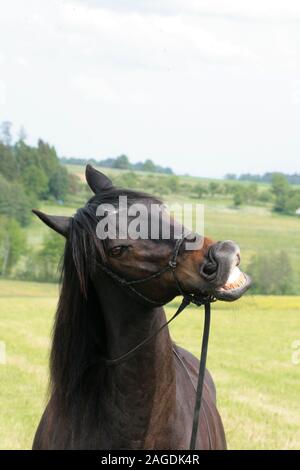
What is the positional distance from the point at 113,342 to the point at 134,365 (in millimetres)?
174

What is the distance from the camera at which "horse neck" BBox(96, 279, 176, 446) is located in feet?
17.3

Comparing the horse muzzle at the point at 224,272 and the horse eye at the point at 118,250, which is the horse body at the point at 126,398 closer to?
the horse eye at the point at 118,250

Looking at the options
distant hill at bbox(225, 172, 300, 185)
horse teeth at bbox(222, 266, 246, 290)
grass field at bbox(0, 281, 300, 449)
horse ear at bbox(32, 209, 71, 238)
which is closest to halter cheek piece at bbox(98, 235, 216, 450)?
horse teeth at bbox(222, 266, 246, 290)


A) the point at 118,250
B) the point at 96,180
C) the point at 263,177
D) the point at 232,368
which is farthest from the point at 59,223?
the point at 263,177

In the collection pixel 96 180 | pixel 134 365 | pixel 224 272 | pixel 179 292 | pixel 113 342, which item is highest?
pixel 96 180

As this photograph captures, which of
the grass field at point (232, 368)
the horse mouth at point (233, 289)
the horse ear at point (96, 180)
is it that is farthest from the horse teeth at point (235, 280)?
the horse ear at point (96, 180)

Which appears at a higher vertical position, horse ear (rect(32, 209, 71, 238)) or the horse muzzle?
horse ear (rect(32, 209, 71, 238))

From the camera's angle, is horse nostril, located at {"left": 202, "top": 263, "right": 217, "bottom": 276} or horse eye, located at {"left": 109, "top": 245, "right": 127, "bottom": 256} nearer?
horse nostril, located at {"left": 202, "top": 263, "right": 217, "bottom": 276}

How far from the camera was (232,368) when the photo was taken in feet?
58.5

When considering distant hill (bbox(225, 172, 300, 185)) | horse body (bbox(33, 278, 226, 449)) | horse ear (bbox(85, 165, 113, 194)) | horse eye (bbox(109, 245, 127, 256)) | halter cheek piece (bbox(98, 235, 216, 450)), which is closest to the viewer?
halter cheek piece (bbox(98, 235, 216, 450))

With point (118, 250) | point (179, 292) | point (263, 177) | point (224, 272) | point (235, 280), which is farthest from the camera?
point (263, 177)

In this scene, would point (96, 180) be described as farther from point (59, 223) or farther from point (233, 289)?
point (233, 289)

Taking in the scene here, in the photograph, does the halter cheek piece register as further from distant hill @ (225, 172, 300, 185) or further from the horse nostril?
distant hill @ (225, 172, 300, 185)
